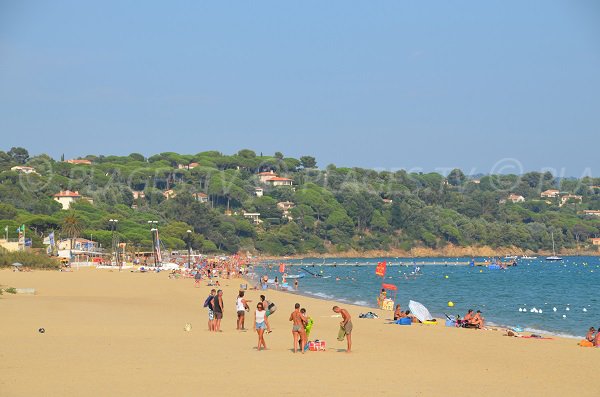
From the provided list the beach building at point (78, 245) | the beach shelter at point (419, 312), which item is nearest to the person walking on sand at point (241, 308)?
the beach shelter at point (419, 312)

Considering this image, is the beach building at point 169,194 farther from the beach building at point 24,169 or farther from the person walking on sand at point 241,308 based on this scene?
the person walking on sand at point 241,308

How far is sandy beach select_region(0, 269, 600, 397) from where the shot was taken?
13984mm

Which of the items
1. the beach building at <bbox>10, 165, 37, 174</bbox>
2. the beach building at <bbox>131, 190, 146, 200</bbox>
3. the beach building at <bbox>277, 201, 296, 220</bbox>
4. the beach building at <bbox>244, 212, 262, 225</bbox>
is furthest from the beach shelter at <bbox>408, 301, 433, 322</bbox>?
the beach building at <bbox>10, 165, 37, 174</bbox>

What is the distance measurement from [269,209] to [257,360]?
14090 centimetres

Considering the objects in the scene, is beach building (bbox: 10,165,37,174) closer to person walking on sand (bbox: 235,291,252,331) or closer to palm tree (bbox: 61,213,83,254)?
palm tree (bbox: 61,213,83,254)

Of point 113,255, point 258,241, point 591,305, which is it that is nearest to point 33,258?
point 113,255

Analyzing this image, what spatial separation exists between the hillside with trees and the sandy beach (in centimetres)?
8354

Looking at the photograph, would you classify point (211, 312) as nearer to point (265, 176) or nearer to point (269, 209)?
point (269, 209)

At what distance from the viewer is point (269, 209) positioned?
157875 mm

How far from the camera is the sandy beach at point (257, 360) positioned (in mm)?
13984

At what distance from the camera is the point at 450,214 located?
572 ft

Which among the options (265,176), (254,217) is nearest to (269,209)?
(254,217)

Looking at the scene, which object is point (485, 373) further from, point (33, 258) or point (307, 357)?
point (33, 258)

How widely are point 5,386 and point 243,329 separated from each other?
10.6 metres
